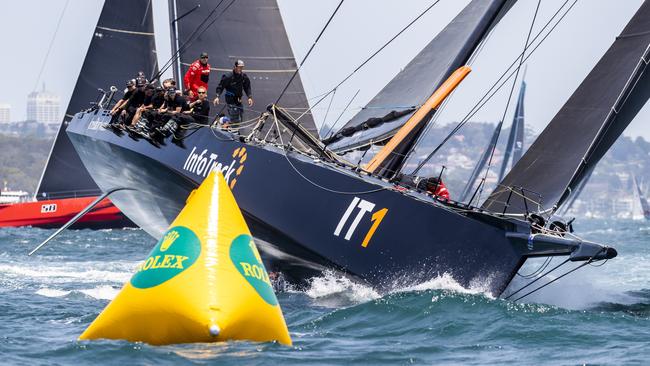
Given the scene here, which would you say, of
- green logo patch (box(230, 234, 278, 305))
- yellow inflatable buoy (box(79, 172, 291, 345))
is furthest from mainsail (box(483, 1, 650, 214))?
yellow inflatable buoy (box(79, 172, 291, 345))

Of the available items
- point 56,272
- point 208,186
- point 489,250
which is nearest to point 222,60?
point 56,272

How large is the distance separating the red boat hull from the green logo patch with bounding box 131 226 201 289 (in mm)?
27366

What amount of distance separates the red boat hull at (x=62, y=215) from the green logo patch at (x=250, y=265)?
27.4 meters

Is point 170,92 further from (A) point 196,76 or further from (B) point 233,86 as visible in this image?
(A) point 196,76

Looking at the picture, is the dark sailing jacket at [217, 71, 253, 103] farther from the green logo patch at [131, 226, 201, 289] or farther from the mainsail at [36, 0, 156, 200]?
the mainsail at [36, 0, 156, 200]

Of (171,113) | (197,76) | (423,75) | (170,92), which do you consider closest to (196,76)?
(197,76)

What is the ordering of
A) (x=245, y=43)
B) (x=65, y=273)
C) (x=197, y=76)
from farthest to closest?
1. (x=245, y=43)
2. (x=65, y=273)
3. (x=197, y=76)

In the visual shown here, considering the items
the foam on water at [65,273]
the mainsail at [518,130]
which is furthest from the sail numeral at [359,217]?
the mainsail at [518,130]

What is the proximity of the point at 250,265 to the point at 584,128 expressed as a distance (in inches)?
196

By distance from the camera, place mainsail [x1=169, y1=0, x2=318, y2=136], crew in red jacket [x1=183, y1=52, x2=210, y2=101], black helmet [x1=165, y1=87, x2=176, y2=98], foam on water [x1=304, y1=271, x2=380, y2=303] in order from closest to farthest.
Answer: foam on water [x1=304, y1=271, x2=380, y2=303], black helmet [x1=165, y1=87, x2=176, y2=98], crew in red jacket [x1=183, y1=52, x2=210, y2=101], mainsail [x1=169, y1=0, x2=318, y2=136]

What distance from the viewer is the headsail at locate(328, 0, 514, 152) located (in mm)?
14594

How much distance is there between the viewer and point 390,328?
10.2m

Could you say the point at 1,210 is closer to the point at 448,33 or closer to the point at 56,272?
the point at 56,272

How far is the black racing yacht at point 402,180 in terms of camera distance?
1127 cm
